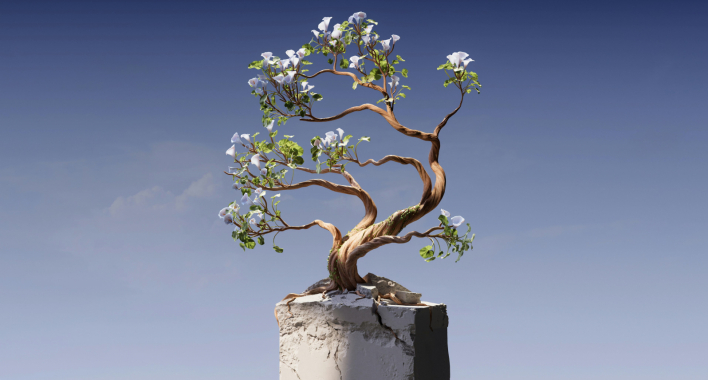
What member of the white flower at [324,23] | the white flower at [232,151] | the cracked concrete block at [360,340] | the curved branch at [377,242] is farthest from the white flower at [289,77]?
the cracked concrete block at [360,340]

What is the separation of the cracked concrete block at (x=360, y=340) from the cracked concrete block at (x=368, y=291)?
0.04m

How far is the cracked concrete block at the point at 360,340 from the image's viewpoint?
3449 millimetres

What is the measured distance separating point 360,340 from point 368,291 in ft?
0.93

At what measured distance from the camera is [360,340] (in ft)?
11.6

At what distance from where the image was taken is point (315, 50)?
3852 millimetres

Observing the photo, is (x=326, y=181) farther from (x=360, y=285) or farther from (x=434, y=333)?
(x=434, y=333)

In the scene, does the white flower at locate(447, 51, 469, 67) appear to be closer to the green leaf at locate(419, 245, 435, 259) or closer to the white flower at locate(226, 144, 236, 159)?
the green leaf at locate(419, 245, 435, 259)

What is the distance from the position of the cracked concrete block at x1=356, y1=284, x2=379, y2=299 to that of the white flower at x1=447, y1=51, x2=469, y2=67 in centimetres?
141

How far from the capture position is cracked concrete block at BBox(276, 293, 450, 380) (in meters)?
3.45

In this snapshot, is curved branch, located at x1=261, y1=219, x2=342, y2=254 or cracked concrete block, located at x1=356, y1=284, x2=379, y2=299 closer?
cracked concrete block, located at x1=356, y1=284, x2=379, y2=299

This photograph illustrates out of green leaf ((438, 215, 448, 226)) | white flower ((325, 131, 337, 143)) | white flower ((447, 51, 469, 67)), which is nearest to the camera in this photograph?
green leaf ((438, 215, 448, 226))

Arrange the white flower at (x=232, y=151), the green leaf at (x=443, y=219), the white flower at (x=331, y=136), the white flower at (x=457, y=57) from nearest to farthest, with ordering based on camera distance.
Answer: the green leaf at (x=443, y=219)
the white flower at (x=457, y=57)
the white flower at (x=331, y=136)
the white flower at (x=232, y=151)

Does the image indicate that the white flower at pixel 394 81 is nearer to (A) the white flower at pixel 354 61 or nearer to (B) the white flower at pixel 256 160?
(A) the white flower at pixel 354 61

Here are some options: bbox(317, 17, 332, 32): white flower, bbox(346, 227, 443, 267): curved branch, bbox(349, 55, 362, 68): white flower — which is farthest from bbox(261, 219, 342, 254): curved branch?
bbox(317, 17, 332, 32): white flower
